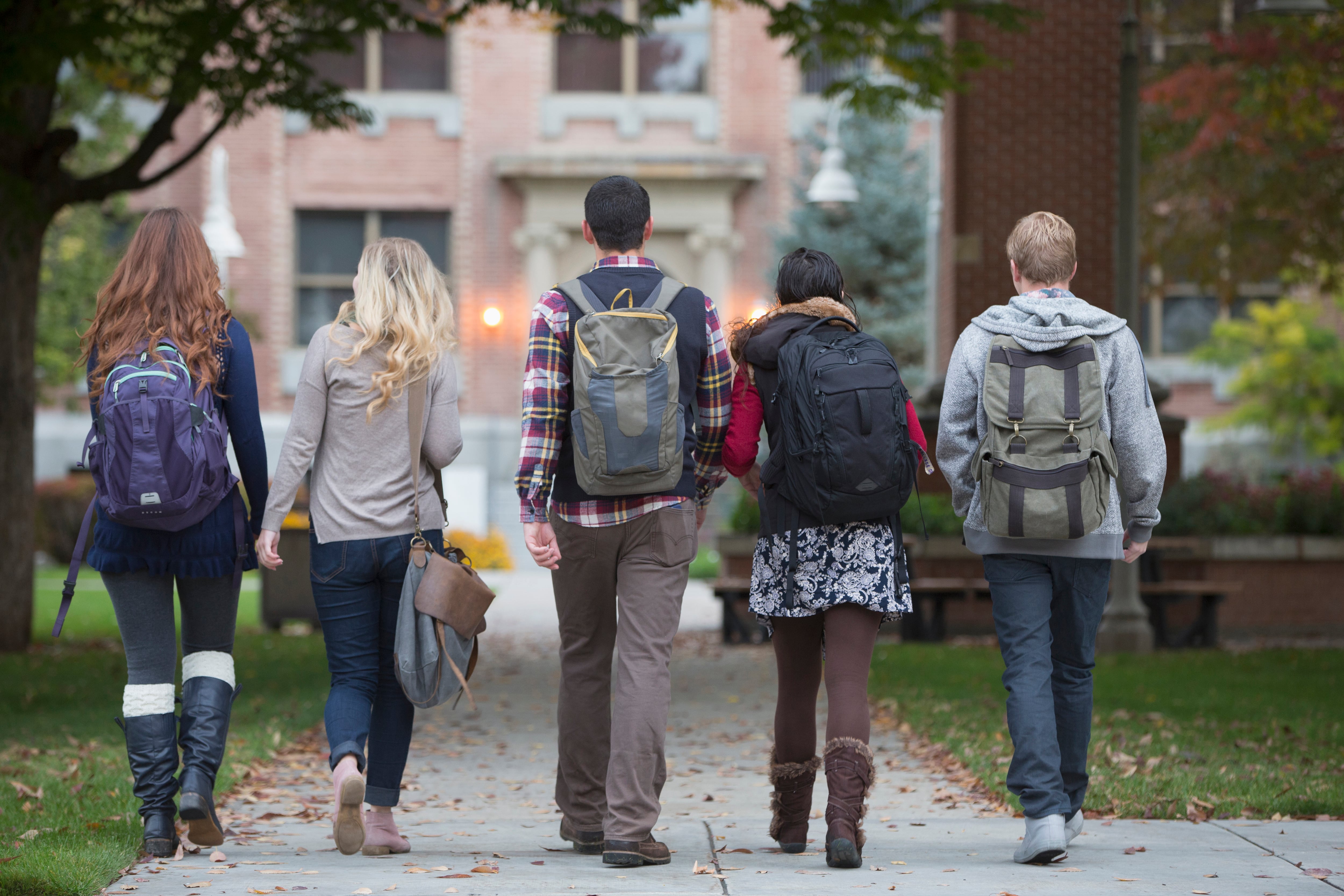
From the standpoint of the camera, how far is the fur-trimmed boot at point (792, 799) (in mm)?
4961

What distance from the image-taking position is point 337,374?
15.9ft

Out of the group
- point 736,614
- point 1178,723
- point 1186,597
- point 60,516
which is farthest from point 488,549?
point 1178,723

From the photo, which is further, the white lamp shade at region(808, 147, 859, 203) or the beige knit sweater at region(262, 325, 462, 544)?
the white lamp shade at region(808, 147, 859, 203)

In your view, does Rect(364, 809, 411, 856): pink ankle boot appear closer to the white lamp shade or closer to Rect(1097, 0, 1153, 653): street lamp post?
Rect(1097, 0, 1153, 653): street lamp post

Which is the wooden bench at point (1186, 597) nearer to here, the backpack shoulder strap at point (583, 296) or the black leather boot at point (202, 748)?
the backpack shoulder strap at point (583, 296)

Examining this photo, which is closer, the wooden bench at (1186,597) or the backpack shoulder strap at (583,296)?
the backpack shoulder strap at (583,296)

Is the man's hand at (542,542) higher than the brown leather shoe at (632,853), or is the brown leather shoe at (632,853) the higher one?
the man's hand at (542,542)

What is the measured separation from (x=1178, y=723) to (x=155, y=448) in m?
5.44

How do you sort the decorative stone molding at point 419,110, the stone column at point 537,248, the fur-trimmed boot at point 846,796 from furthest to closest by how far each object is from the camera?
1. the decorative stone molding at point 419,110
2. the stone column at point 537,248
3. the fur-trimmed boot at point 846,796

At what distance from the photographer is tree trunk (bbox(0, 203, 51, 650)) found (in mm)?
11305

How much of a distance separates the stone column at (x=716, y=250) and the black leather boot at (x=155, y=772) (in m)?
18.8

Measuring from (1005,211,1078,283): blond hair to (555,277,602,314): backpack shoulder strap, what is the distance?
52.6 inches

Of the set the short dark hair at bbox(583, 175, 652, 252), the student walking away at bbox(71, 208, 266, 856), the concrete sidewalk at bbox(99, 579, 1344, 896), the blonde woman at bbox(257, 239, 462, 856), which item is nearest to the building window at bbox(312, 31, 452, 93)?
the concrete sidewalk at bbox(99, 579, 1344, 896)

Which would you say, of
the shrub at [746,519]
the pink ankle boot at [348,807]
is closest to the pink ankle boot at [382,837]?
the pink ankle boot at [348,807]
